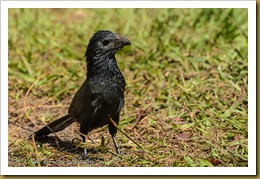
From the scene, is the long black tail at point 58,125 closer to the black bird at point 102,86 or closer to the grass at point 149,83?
the grass at point 149,83

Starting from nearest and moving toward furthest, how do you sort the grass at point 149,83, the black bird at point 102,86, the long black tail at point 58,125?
the black bird at point 102,86 < the grass at point 149,83 < the long black tail at point 58,125

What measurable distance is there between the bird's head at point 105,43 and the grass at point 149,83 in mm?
742

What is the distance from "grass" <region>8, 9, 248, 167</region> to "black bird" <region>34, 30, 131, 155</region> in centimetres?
21

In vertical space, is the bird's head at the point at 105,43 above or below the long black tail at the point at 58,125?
above

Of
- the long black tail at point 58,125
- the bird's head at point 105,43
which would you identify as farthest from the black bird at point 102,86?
the long black tail at point 58,125

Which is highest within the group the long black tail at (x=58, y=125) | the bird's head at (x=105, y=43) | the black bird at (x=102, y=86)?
the bird's head at (x=105, y=43)

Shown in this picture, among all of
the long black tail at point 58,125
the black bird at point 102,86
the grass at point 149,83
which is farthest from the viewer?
the long black tail at point 58,125

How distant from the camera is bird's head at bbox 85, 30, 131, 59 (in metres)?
5.31

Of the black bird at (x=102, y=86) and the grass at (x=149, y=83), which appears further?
the grass at (x=149, y=83)

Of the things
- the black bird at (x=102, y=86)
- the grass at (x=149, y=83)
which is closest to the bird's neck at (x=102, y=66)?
the black bird at (x=102, y=86)

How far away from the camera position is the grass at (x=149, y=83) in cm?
542

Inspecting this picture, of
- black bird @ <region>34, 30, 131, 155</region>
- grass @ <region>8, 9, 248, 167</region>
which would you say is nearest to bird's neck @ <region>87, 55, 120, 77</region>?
black bird @ <region>34, 30, 131, 155</region>

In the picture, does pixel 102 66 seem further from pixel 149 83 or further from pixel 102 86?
pixel 149 83

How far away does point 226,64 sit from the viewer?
23.3ft
